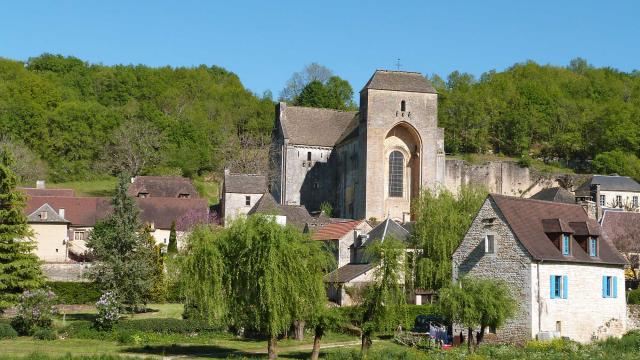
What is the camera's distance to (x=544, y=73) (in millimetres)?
128125

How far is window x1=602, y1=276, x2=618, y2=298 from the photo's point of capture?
36.2m

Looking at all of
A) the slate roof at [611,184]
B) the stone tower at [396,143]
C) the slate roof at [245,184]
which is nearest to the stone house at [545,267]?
the stone tower at [396,143]

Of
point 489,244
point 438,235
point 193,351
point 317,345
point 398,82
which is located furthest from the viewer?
point 398,82

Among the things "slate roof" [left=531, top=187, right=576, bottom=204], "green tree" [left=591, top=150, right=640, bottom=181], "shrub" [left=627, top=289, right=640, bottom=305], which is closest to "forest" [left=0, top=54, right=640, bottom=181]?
"green tree" [left=591, top=150, right=640, bottom=181]

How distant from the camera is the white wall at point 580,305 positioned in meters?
33.4

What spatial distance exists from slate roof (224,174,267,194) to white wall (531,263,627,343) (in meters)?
34.0

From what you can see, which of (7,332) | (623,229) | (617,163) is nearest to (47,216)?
(7,332)

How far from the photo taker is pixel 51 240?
56500 millimetres

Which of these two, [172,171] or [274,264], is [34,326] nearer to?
[274,264]

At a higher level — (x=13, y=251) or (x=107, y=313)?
(x=13, y=251)

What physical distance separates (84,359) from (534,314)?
1585 centimetres

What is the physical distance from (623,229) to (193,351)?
32741 millimetres

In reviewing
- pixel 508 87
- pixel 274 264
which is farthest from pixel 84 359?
pixel 508 87

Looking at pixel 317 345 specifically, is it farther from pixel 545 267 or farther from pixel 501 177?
pixel 501 177
